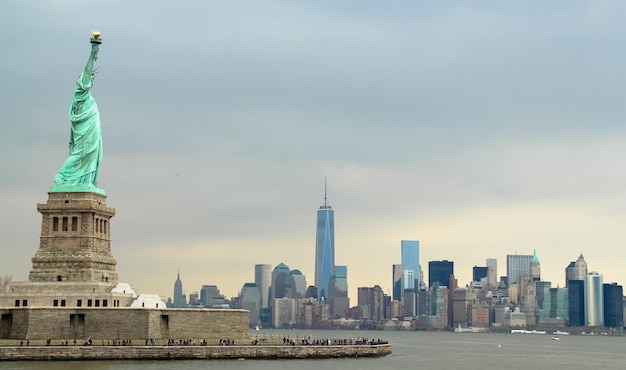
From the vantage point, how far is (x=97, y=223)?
101 m

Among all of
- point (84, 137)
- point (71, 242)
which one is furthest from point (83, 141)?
point (71, 242)

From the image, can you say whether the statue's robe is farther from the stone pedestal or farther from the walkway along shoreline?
the walkway along shoreline

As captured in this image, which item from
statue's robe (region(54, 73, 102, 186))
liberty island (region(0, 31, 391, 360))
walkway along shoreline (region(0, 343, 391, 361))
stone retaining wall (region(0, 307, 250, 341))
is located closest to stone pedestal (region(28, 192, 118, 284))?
liberty island (region(0, 31, 391, 360))

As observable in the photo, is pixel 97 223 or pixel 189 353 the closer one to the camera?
pixel 189 353

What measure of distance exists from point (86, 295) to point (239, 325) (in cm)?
1474

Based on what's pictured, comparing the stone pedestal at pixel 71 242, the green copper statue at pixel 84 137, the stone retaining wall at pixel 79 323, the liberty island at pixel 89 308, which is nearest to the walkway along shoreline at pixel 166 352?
the liberty island at pixel 89 308

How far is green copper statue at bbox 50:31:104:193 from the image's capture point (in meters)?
102

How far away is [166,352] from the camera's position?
8950 cm

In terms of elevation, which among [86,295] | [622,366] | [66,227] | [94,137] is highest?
[94,137]

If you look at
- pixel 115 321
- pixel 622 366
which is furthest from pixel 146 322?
pixel 622 366

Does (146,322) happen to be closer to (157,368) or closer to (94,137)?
(157,368)

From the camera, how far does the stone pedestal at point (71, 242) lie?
98.2 meters

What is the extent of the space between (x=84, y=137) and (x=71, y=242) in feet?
35.6

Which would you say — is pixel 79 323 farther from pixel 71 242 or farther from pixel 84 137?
pixel 84 137
